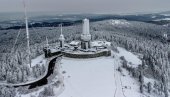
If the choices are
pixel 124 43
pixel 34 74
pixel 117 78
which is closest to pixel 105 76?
pixel 117 78

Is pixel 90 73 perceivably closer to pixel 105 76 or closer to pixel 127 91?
pixel 105 76

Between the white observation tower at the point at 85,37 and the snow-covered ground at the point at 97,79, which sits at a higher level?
the white observation tower at the point at 85,37

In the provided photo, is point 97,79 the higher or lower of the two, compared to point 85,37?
lower

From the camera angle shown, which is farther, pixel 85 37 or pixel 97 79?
pixel 85 37

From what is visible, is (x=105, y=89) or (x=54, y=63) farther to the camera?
(x=54, y=63)

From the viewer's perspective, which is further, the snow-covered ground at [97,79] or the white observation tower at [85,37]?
the white observation tower at [85,37]

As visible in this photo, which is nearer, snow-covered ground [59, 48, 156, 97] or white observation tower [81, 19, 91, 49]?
snow-covered ground [59, 48, 156, 97]

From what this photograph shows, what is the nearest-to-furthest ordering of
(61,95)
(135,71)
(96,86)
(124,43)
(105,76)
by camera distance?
(61,95), (96,86), (105,76), (135,71), (124,43)

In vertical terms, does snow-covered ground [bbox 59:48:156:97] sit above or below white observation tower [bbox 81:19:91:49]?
below
